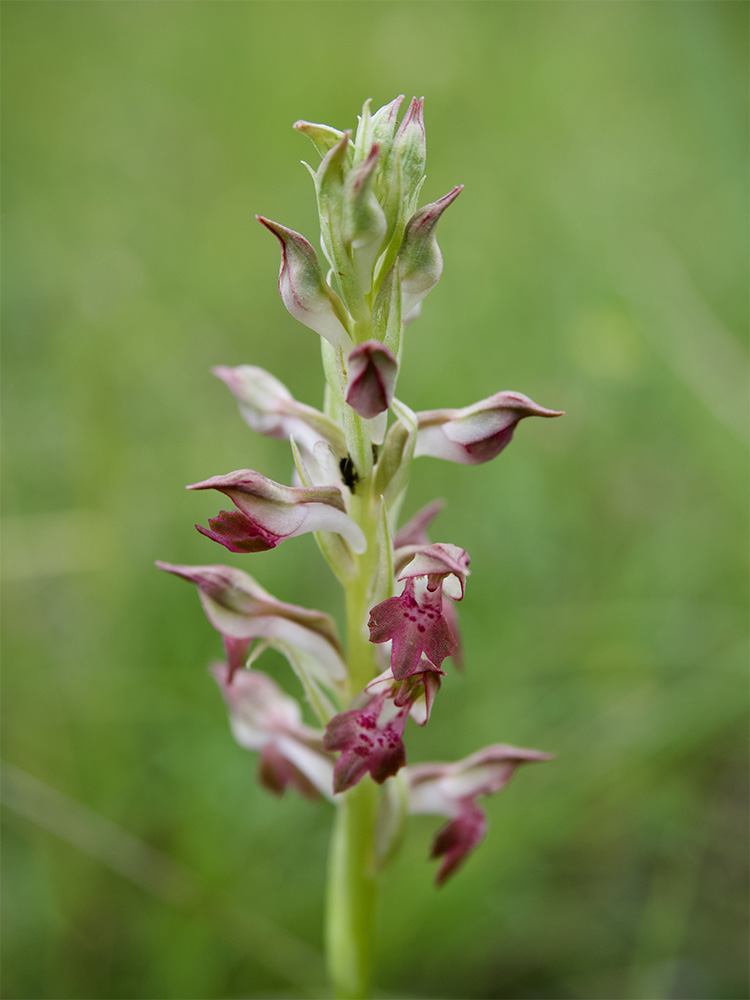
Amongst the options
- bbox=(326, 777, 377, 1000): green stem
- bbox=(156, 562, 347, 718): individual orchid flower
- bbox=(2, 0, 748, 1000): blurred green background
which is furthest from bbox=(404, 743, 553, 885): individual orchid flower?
bbox=(2, 0, 748, 1000): blurred green background

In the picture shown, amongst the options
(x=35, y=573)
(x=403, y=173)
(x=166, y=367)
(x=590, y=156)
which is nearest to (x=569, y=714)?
(x=35, y=573)

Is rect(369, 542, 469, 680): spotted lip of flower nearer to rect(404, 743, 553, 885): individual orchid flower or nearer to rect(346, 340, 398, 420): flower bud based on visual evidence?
rect(346, 340, 398, 420): flower bud

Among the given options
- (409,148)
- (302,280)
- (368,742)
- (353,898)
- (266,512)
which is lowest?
(353,898)

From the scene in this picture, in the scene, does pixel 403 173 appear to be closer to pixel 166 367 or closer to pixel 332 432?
pixel 332 432

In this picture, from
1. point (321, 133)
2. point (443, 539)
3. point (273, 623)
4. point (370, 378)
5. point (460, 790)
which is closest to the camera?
point (370, 378)

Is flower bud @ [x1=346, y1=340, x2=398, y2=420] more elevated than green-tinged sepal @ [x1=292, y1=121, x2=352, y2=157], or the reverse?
green-tinged sepal @ [x1=292, y1=121, x2=352, y2=157]

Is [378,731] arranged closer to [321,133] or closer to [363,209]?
[363,209]

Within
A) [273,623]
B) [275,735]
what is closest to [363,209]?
[273,623]
